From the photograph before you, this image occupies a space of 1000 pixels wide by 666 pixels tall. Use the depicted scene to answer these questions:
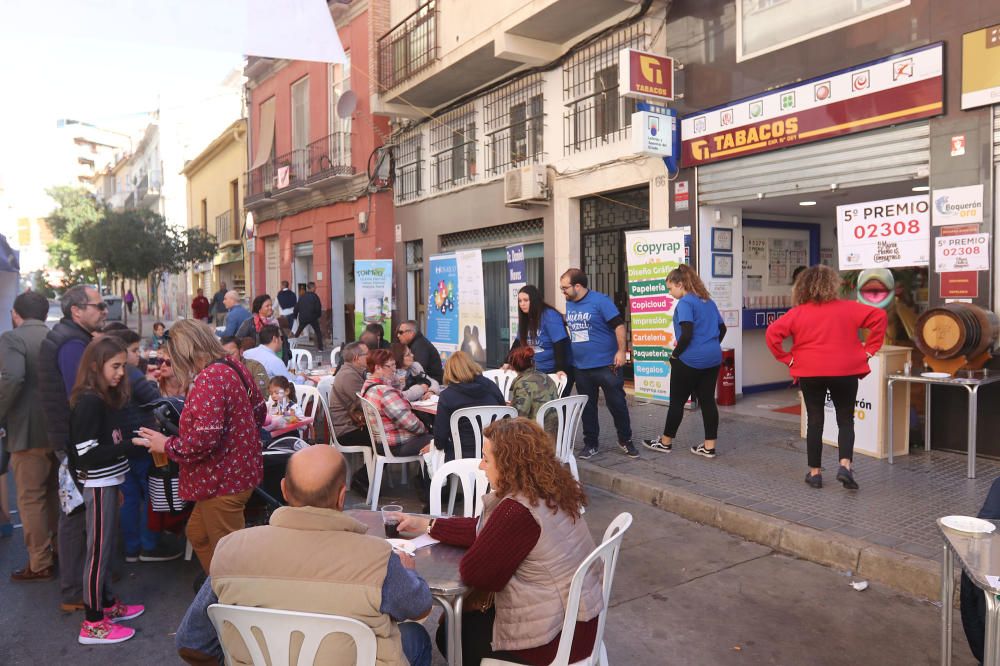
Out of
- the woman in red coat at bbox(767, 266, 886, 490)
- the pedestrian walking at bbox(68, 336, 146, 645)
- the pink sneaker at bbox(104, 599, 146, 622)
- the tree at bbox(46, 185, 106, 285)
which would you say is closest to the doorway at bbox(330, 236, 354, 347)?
the woman in red coat at bbox(767, 266, 886, 490)

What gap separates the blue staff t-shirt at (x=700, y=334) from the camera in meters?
6.67

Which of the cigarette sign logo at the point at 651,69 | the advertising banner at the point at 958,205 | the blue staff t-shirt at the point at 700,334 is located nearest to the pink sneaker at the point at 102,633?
the blue staff t-shirt at the point at 700,334

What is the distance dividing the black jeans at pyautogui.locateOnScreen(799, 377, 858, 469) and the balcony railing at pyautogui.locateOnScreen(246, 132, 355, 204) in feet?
44.9

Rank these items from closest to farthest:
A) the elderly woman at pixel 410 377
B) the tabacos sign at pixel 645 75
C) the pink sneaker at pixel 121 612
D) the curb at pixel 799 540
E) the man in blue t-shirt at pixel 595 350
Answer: the pink sneaker at pixel 121 612, the curb at pixel 799 540, the elderly woman at pixel 410 377, the man in blue t-shirt at pixel 595 350, the tabacos sign at pixel 645 75

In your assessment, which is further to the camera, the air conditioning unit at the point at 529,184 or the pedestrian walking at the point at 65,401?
the air conditioning unit at the point at 529,184

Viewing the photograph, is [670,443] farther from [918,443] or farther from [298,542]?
[298,542]

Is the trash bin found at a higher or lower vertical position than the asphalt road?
higher

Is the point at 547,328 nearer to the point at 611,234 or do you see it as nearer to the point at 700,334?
the point at 700,334

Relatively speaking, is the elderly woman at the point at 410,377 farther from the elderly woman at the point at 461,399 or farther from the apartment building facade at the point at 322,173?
the apartment building facade at the point at 322,173

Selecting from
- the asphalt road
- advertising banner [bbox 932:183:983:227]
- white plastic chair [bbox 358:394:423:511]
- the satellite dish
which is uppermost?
the satellite dish

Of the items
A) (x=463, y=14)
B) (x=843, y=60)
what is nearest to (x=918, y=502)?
(x=843, y=60)

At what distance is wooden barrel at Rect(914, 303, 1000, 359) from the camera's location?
5.77 metres

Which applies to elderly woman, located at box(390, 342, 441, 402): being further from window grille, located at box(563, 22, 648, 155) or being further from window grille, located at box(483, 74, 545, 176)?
window grille, located at box(483, 74, 545, 176)

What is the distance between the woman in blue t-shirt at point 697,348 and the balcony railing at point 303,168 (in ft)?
39.9
